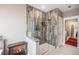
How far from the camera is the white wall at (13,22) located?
160 cm

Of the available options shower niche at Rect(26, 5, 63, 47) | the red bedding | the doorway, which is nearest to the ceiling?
shower niche at Rect(26, 5, 63, 47)

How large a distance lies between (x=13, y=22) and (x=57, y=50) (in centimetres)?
80

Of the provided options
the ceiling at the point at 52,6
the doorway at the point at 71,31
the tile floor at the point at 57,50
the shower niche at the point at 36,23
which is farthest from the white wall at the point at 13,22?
the doorway at the point at 71,31

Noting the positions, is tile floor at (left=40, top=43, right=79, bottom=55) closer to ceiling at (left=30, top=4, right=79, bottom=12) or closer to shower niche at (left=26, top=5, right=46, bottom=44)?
shower niche at (left=26, top=5, right=46, bottom=44)

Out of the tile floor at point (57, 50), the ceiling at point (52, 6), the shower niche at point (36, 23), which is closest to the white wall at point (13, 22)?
the shower niche at point (36, 23)

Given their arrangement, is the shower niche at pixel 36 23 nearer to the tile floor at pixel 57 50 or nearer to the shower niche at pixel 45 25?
the shower niche at pixel 45 25

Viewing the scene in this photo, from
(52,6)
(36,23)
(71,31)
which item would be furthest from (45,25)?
(71,31)

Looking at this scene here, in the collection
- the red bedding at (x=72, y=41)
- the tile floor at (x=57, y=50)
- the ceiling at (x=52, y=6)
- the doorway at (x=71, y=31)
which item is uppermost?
the ceiling at (x=52, y=6)

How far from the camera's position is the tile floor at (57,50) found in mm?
1648

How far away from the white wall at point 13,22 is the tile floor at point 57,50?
356 millimetres

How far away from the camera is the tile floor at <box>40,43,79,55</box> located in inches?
64.9

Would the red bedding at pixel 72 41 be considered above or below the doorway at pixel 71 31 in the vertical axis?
below

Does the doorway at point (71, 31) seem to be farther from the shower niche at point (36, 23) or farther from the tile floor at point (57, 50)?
the shower niche at point (36, 23)
